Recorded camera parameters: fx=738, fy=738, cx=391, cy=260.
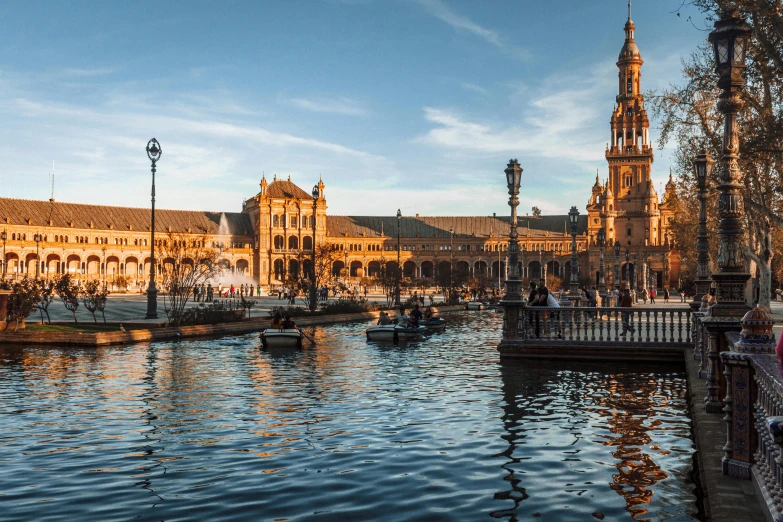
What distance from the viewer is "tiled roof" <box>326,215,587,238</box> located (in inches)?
6540

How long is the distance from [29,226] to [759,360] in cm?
13877

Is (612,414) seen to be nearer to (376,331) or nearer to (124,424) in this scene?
(124,424)

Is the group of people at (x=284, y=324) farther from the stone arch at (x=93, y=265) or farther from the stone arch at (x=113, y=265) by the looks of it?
the stone arch at (x=113, y=265)

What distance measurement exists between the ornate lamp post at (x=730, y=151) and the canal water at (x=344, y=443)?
252 centimetres

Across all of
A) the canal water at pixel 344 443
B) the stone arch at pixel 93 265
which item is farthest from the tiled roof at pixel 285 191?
the canal water at pixel 344 443

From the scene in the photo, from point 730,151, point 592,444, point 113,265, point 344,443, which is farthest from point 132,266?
point 730,151

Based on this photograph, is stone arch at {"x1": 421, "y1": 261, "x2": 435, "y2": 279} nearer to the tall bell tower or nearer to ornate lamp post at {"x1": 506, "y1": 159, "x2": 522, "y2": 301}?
the tall bell tower

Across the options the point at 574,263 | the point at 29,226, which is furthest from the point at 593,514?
the point at 29,226

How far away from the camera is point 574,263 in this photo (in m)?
37.3

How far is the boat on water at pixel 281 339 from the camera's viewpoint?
25828 mm

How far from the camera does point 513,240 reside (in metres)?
22.3

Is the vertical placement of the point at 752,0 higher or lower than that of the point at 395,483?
higher

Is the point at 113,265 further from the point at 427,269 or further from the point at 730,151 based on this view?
the point at 730,151

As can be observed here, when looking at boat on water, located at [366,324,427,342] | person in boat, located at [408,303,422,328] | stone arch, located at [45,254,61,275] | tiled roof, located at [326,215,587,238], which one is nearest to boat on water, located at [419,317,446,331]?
person in boat, located at [408,303,422,328]
